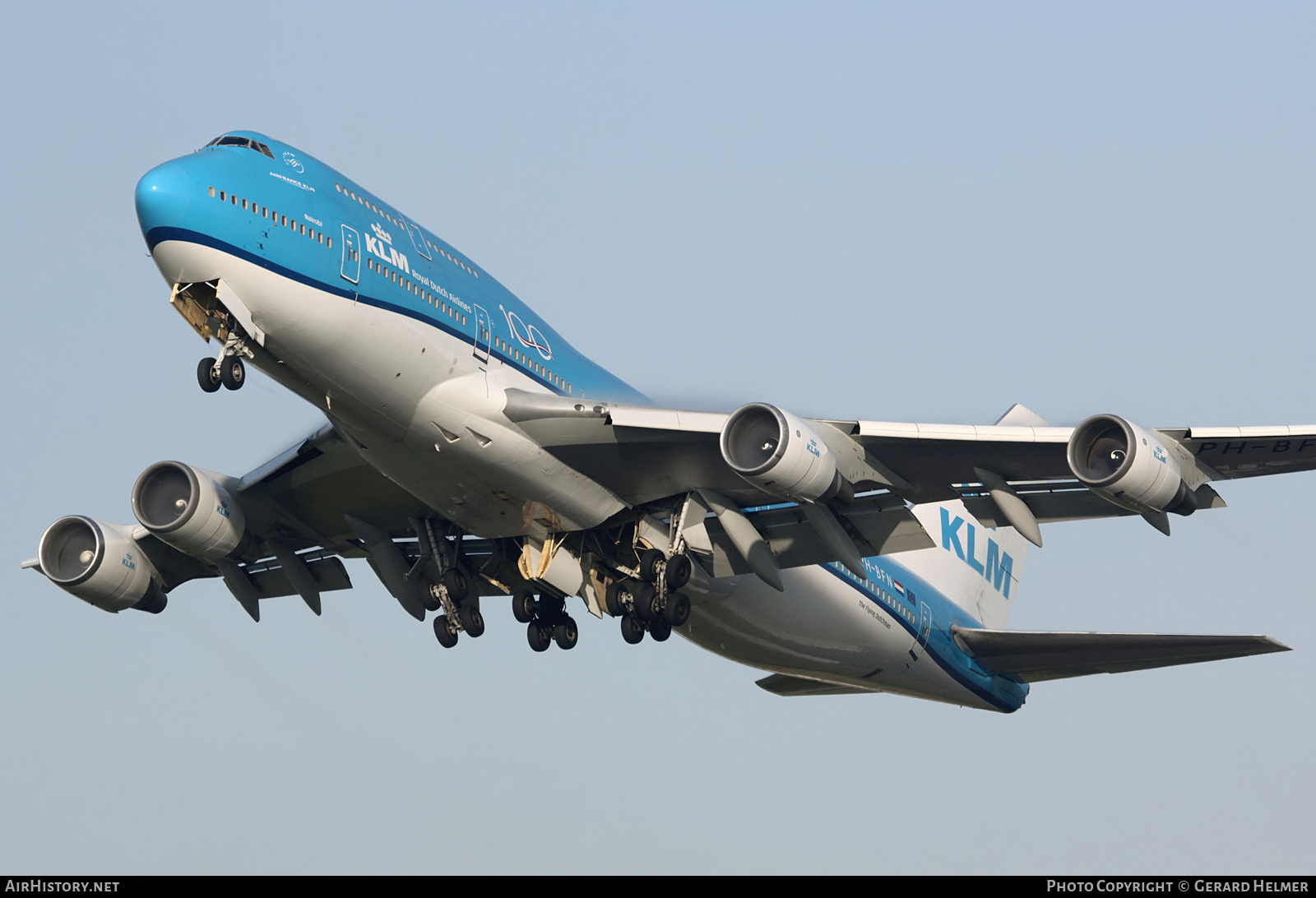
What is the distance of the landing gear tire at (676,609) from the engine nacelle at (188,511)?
28.3 feet

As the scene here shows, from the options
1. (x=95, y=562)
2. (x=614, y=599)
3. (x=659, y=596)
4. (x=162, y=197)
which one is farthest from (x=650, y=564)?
(x=95, y=562)

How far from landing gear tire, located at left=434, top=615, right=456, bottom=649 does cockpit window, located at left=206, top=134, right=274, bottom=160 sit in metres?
9.95

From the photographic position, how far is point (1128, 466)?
76.9 ft

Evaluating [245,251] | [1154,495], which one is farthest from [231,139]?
[1154,495]

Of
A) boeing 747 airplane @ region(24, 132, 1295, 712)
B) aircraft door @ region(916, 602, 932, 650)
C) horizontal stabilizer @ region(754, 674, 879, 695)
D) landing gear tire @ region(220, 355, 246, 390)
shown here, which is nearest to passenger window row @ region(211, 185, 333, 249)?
boeing 747 airplane @ region(24, 132, 1295, 712)

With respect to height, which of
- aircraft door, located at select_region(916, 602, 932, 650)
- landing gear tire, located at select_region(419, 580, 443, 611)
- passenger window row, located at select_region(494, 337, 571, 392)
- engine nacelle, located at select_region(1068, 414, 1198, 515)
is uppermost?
aircraft door, located at select_region(916, 602, 932, 650)

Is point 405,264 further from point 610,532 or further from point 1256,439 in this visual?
point 1256,439

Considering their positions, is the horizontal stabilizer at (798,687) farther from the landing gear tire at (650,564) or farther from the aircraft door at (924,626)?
the landing gear tire at (650,564)

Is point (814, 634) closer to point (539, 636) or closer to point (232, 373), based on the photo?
point (539, 636)

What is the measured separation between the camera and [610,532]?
28516mm

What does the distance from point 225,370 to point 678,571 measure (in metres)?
8.58

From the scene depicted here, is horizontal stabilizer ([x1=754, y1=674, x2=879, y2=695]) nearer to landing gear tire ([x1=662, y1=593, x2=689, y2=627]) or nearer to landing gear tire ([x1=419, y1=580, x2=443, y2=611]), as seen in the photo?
landing gear tire ([x1=662, y1=593, x2=689, y2=627])

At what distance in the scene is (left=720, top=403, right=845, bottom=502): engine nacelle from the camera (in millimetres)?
24344

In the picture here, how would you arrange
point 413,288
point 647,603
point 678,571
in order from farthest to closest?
point 647,603 < point 678,571 < point 413,288
